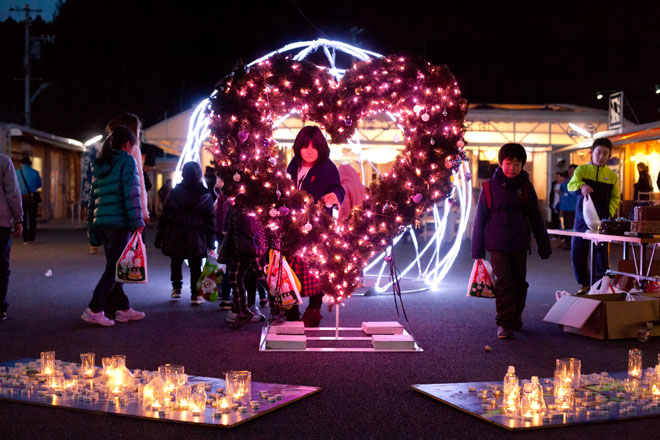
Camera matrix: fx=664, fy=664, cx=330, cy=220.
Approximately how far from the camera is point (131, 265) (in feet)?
20.8

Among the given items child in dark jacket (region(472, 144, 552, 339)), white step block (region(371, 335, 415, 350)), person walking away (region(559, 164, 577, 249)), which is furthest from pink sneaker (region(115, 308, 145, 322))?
person walking away (region(559, 164, 577, 249))

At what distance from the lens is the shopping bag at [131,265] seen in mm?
6324

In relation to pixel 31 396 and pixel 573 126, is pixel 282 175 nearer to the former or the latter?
pixel 31 396

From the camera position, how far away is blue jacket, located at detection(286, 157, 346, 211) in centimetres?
641

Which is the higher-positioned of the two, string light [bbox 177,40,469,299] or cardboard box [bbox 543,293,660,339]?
string light [bbox 177,40,469,299]

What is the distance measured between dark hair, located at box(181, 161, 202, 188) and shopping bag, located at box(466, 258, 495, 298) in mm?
3639

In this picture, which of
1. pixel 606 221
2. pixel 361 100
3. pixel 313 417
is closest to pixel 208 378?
pixel 313 417

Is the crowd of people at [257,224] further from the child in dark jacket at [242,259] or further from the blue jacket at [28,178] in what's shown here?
the blue jacket at [28,178]

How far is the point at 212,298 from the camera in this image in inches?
309

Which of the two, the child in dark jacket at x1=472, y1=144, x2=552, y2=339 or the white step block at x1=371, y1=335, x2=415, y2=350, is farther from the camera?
the child in dark jacket at x1=472, y1=144, x2=552, y2=339

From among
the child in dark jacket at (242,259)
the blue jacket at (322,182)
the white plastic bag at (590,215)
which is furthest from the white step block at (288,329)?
the white plastic bag at (590,215)

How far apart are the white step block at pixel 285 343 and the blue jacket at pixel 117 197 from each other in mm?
1884

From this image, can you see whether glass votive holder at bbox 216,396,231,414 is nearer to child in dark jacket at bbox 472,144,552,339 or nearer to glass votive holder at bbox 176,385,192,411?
glass votive holder at bbox 176,385,192,411

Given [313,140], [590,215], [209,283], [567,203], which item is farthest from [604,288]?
[567,203]
